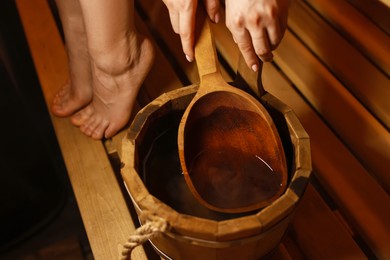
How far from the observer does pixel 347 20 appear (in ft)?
3.87

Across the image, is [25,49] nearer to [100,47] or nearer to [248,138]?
[100,47]

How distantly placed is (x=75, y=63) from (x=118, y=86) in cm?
15

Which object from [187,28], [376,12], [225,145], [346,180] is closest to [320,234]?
[346,180]

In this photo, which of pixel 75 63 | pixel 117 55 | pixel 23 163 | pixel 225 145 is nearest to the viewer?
pixel 225 145

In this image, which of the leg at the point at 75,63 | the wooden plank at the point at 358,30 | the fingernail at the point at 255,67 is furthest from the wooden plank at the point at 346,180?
the leg at the point at 75,63

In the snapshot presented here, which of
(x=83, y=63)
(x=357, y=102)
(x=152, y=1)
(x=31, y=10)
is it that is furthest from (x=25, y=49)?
(x=357, y=102)

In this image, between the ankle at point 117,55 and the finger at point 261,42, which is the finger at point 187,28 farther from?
the ankle at point 117,55

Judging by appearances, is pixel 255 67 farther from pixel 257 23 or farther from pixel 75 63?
pixel 75 63

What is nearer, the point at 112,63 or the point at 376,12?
the point at 112,63

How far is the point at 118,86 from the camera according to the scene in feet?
3.33

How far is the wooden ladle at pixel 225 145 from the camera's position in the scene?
75cm

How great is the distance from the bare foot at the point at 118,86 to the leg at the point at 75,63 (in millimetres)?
44

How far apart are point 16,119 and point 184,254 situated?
2.90ft

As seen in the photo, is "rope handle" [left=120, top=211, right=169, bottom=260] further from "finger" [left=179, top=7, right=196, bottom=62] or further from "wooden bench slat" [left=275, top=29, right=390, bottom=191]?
"wooden bench slat" [left=275, top=29, right=390, bottom=191]
